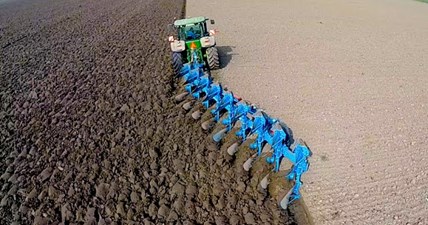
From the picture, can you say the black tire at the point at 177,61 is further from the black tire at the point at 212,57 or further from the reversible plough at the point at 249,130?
the black tire at the point at 212,57

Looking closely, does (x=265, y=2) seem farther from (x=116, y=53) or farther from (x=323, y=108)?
(x=323, y=108)

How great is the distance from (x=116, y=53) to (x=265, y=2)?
1337 cm

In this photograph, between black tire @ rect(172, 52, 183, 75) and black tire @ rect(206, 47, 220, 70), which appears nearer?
black tire @ rect(172, 52, 183, 75)

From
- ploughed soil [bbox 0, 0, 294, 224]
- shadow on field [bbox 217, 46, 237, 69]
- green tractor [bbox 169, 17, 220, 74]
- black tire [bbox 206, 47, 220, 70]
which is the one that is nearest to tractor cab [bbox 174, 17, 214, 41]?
green tractor [bbox 169, 17, 220, 74]

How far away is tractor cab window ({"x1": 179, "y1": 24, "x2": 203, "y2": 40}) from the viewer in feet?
36.6

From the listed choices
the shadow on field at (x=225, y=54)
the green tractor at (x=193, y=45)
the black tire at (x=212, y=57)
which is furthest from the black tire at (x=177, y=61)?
the shadow on field at (x=225, y=54)

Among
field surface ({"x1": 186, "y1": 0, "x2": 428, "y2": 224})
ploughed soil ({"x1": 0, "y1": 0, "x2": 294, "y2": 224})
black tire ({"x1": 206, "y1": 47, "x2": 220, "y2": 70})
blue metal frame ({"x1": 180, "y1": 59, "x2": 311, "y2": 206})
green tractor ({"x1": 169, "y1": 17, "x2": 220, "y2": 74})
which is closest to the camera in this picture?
ploughed soil ({"x1": 0, "y1": 0, "x2": 294, "y2": 224})

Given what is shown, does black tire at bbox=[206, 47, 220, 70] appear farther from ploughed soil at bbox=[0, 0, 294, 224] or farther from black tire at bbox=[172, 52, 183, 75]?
ploughed soil at bbox=[0, 0, 294, 224]

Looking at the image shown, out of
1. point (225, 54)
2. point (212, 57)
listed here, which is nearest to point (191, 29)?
point (212, 57)

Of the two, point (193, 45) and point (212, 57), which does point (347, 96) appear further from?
point (193, 45)

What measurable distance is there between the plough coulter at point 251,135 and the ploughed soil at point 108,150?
26cm

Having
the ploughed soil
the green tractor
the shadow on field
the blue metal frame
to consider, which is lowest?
the shadow on field

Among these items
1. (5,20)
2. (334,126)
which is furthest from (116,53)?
(5,20)

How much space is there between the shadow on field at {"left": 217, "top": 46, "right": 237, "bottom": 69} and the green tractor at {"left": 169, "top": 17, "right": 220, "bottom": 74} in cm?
76
